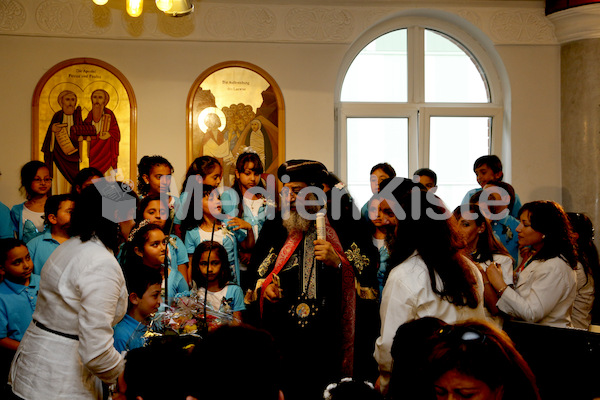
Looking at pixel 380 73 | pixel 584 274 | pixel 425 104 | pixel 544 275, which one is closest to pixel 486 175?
pixel 584 274

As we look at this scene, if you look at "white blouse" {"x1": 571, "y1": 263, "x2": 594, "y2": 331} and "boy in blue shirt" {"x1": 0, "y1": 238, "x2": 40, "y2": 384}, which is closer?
"boy in blue shirt" {"x1": 0, "y1": 238, "x2": 40, "y2": 384}

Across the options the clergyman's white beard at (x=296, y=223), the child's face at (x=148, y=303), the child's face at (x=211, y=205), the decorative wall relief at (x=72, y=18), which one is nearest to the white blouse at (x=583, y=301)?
the clergyman's white beard at (x=296, y=223)

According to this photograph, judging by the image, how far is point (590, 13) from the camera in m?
6.67

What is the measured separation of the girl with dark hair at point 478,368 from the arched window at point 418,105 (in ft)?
17.5

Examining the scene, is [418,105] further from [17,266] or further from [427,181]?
[17,266]

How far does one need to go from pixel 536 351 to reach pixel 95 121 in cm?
523

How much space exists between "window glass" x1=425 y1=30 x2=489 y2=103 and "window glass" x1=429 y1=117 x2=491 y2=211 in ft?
0.88

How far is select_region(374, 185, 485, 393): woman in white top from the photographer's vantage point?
8.88 ft

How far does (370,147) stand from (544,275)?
12.7 feet

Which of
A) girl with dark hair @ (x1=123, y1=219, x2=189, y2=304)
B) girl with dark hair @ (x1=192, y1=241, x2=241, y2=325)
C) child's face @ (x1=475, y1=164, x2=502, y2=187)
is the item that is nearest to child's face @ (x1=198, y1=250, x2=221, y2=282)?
girl with dark hair @ (x1=192, y1=241, x2=241, y2=325)

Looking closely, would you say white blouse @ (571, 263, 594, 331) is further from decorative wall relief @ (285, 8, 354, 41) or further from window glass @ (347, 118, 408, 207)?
decorative wall relief @ (285, 8, 354, 41)

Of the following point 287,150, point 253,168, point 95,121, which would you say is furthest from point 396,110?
point 95,121

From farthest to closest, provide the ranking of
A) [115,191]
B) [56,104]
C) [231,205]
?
[56,104] < [231,205] < [115,191]

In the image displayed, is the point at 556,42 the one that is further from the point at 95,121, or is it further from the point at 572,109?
the point at 95,121
